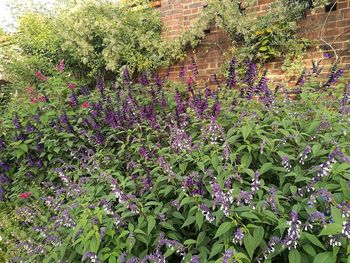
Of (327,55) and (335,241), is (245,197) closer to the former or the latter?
(335,241)

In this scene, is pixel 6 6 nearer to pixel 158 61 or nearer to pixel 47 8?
pixel 47 8

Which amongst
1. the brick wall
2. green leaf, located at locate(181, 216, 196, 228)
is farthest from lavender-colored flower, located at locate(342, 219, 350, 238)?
the brick wall

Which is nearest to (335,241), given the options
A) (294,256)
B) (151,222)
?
(294,256)

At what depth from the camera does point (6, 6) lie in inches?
387

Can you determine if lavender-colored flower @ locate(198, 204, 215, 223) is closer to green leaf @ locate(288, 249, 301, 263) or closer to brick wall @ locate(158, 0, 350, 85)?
green leaf @ locate(288, 249, 301, 263)

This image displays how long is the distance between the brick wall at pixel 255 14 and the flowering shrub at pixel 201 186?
204 centimetres

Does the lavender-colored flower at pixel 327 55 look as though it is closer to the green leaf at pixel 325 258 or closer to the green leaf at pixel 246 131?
the green leaf at pixel 246 131

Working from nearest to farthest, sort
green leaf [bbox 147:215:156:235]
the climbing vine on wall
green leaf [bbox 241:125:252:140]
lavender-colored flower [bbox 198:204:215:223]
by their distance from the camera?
lavender-colored flower [bbox 198:204:215:223]
green leaf [bbox 147:215:156:235]
green leaf [bbox 241:125:252:140]
the climbing vine on wall

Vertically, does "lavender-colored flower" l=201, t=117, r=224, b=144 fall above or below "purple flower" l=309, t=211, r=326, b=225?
above

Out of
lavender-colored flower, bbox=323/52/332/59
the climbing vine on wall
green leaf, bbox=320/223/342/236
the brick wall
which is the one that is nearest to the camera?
green leaf, bbox=320/223/342/236

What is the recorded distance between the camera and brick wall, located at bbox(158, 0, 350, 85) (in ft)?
15.6

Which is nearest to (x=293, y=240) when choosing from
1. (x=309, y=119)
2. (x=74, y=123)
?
(x=309, y=119)

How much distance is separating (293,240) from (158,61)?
5.16 meters

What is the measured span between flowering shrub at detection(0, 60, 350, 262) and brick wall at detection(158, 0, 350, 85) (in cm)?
204
